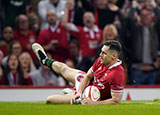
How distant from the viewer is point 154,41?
12.6 m

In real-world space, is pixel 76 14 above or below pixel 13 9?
below

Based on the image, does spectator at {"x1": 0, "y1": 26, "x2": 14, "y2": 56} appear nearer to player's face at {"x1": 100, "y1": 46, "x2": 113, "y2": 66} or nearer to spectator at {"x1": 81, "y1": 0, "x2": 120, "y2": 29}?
spectator at {"x1": 81, "y1": 0, "x2": 120, "y2": 29}

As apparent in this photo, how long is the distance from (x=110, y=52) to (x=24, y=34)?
18.2 feet

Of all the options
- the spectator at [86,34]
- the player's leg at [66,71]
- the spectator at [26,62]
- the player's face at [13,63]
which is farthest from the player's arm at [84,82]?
the spectator at [26,62]

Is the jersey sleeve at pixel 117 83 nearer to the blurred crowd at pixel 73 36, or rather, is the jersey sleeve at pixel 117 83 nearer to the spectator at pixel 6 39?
the blurred crowd at pixel 73 36

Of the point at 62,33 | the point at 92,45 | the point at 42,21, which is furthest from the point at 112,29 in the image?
the point at 42,21

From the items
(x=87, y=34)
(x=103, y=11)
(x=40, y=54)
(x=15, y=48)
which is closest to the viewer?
(x=40, y=54)

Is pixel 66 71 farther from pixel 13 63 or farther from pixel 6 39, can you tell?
pixel 6 39

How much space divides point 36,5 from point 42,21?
701mm

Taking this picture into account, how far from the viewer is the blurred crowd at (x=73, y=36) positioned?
12.2 m

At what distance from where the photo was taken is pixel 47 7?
43.2 feet

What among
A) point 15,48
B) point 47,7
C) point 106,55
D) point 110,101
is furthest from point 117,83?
point 47,7

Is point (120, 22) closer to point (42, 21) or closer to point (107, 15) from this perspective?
point (107, 15)

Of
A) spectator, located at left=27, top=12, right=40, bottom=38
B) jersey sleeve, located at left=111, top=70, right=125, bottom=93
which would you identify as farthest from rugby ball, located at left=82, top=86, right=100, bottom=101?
spectator, located at left=27, top=12, right=40, bottom=38
